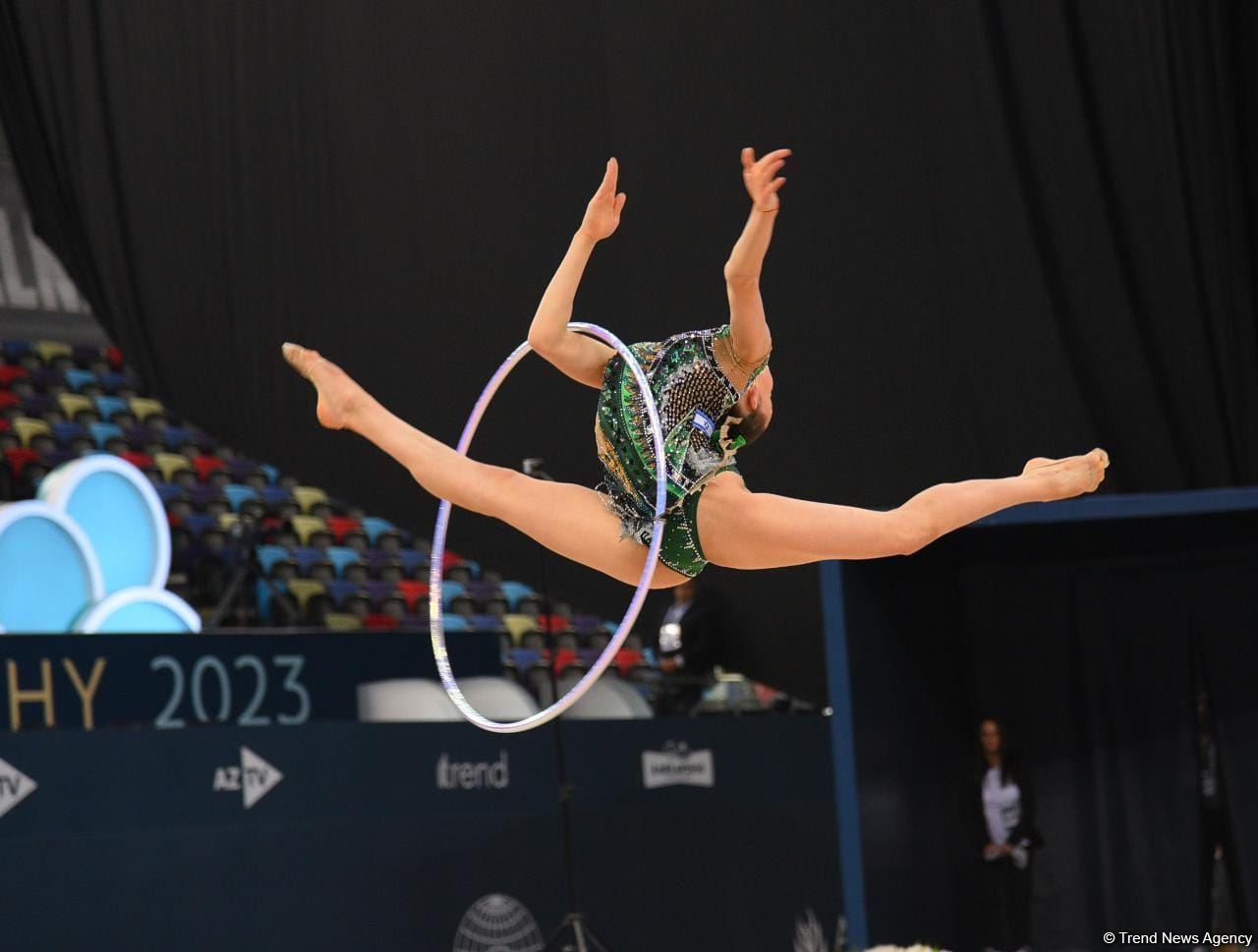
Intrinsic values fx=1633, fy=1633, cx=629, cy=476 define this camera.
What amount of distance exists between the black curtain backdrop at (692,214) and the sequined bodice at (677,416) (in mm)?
5812

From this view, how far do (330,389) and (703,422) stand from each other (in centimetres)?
88

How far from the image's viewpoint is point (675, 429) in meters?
3.72

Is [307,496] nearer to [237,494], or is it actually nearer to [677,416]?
[237,494]

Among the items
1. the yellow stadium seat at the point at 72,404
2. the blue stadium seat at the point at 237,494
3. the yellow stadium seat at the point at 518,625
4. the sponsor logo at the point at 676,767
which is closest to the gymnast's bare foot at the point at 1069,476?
the sponsor logo at the point at 676,767

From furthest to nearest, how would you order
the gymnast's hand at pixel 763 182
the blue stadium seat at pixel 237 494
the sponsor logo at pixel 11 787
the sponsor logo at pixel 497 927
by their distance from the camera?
the blue stadium seat at pixel 237 494
the sponsor logo at pixel 497 927
the sponsor logo at pixel 11 787
the gymnast's hand at pixel 763 182

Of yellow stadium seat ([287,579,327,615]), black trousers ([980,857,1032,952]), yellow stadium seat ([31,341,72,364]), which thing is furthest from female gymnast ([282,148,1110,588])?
Answer: yellow stadium seat ([31,341,72,364])

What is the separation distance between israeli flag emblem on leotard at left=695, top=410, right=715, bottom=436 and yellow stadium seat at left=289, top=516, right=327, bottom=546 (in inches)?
295

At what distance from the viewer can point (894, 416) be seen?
31.7 feet

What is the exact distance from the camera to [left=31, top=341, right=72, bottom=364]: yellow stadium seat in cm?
1237

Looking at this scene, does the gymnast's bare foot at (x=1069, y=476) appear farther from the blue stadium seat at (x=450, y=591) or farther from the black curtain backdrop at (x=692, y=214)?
the blue stadium seat at (x=450, y=591)

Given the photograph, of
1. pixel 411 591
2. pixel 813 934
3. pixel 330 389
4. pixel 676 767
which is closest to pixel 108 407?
pixel 411 591

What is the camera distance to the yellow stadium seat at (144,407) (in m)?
12.1

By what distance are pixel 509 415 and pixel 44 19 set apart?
393cm

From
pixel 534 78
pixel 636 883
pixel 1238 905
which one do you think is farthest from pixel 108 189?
pixel 1238 905
